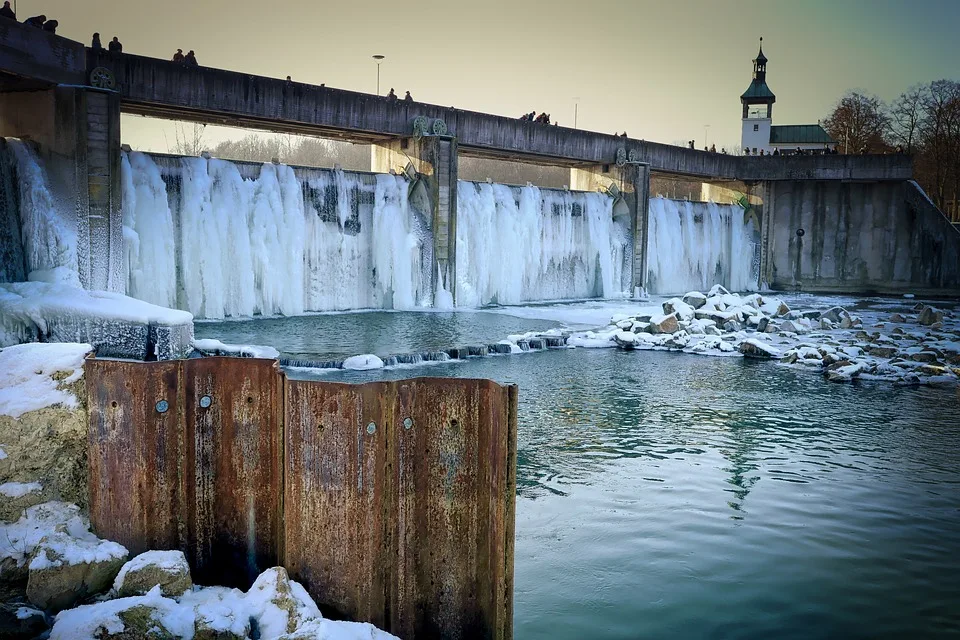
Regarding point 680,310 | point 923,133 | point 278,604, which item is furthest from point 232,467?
point 923,133

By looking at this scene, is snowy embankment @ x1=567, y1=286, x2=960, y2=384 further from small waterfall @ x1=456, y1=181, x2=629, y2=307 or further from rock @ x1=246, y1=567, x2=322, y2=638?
rock @ x1=246, y1=567, x2=322, y2=638

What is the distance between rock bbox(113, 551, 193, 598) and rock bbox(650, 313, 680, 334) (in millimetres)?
17094

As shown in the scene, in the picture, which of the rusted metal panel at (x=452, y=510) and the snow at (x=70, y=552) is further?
the rusted metal panel at (x=452, y=510)

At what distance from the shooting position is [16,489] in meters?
4.57

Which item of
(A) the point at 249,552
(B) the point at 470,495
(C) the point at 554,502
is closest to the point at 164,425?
(A) the point at 249,552

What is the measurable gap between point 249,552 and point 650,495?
4559 mm

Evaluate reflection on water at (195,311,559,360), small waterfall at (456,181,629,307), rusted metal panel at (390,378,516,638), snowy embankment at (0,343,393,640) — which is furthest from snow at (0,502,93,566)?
small waterfall at (456,181,629,307)

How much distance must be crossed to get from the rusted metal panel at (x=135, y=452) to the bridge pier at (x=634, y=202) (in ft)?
99.4

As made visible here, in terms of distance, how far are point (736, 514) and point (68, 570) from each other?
18.1 feet

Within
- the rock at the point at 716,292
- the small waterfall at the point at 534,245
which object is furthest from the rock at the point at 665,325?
the small waterfall at the point at 534,245

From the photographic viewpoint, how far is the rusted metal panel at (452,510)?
4.30 metres

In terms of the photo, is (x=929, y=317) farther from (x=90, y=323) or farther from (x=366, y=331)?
(x=90, y=323)

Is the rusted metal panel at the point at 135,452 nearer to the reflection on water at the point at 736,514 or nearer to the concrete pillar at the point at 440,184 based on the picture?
the reflection on water at the point at 736,514

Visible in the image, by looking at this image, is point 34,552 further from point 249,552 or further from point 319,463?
point 319,463
